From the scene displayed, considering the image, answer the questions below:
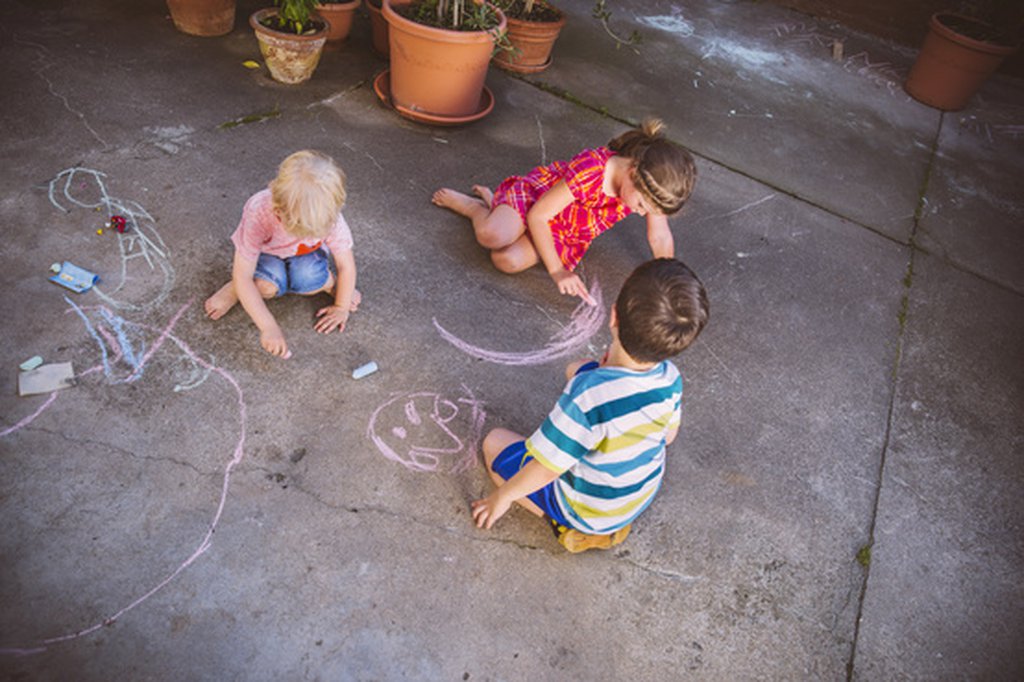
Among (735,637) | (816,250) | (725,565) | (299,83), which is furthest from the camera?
(299,83)

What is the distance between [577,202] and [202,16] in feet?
9.38

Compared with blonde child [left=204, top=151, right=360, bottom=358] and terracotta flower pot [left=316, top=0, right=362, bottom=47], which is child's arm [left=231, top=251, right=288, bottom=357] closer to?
blonde child [left=204, top=151, right=360, bottom=358]

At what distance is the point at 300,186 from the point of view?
1854 millimetres

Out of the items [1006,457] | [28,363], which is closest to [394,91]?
[28,363]

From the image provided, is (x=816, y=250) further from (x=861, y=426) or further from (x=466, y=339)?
(x=466, y=339)

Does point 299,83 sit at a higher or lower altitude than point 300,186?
lower

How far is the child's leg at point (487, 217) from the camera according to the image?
2.86 m

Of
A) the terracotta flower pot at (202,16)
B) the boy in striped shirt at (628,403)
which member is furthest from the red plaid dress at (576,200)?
the terracotta flower pot at (202,16)

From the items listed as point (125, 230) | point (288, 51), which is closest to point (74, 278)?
point (125, 230)

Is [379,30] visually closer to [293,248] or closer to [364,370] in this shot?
[293,248]

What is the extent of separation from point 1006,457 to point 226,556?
3.07 m

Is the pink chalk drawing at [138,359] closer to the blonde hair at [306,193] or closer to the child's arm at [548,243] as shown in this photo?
the blonde hair at [306,193]

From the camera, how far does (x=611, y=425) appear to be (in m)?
1.59

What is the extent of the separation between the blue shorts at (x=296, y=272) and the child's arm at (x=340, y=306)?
2.4 inches
